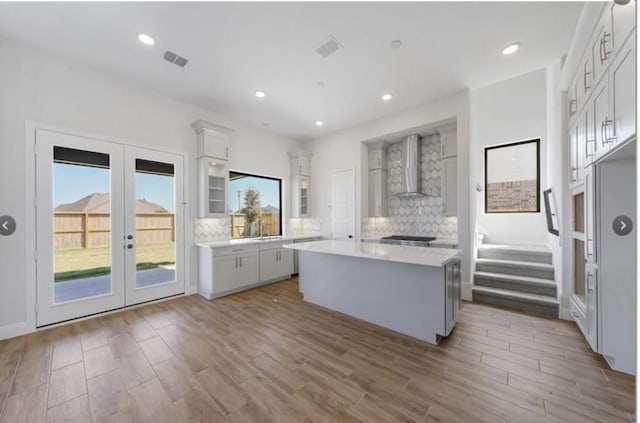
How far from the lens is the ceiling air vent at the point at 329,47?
8.45 ft

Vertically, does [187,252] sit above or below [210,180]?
below

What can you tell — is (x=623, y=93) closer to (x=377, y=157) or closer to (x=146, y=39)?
(x=377, y=157)

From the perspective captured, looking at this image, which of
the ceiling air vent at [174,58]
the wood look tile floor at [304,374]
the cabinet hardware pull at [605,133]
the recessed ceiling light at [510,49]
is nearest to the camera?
the wood look tile floor at [304,374]

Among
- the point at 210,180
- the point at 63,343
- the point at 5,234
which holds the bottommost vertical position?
the point at 63,343

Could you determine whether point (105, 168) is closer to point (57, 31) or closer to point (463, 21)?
point (57, 31)

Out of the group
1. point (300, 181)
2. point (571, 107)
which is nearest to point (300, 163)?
point (300, 181)

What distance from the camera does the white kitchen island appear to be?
236 cm

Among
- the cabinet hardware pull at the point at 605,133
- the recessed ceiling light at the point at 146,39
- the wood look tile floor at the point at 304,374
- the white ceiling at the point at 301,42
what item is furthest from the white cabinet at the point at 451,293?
the recessed ceiling light at the point at 146,39

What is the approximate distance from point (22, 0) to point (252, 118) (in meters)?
2.83

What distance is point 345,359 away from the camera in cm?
214

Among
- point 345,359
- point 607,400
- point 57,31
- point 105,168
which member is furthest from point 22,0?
point 607,400

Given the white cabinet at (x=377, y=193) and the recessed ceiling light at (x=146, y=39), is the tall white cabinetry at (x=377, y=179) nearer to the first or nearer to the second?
the white cabinet at (x=377, y=193)

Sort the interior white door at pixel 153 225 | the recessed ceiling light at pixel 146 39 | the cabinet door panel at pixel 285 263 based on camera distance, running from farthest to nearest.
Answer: the cabinet door panel at pixel 285 263
the interior white door at pixel 153 225
the recessed ceiling light at pixel 146 39

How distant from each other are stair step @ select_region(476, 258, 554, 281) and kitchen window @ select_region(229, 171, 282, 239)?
4.05 metres
